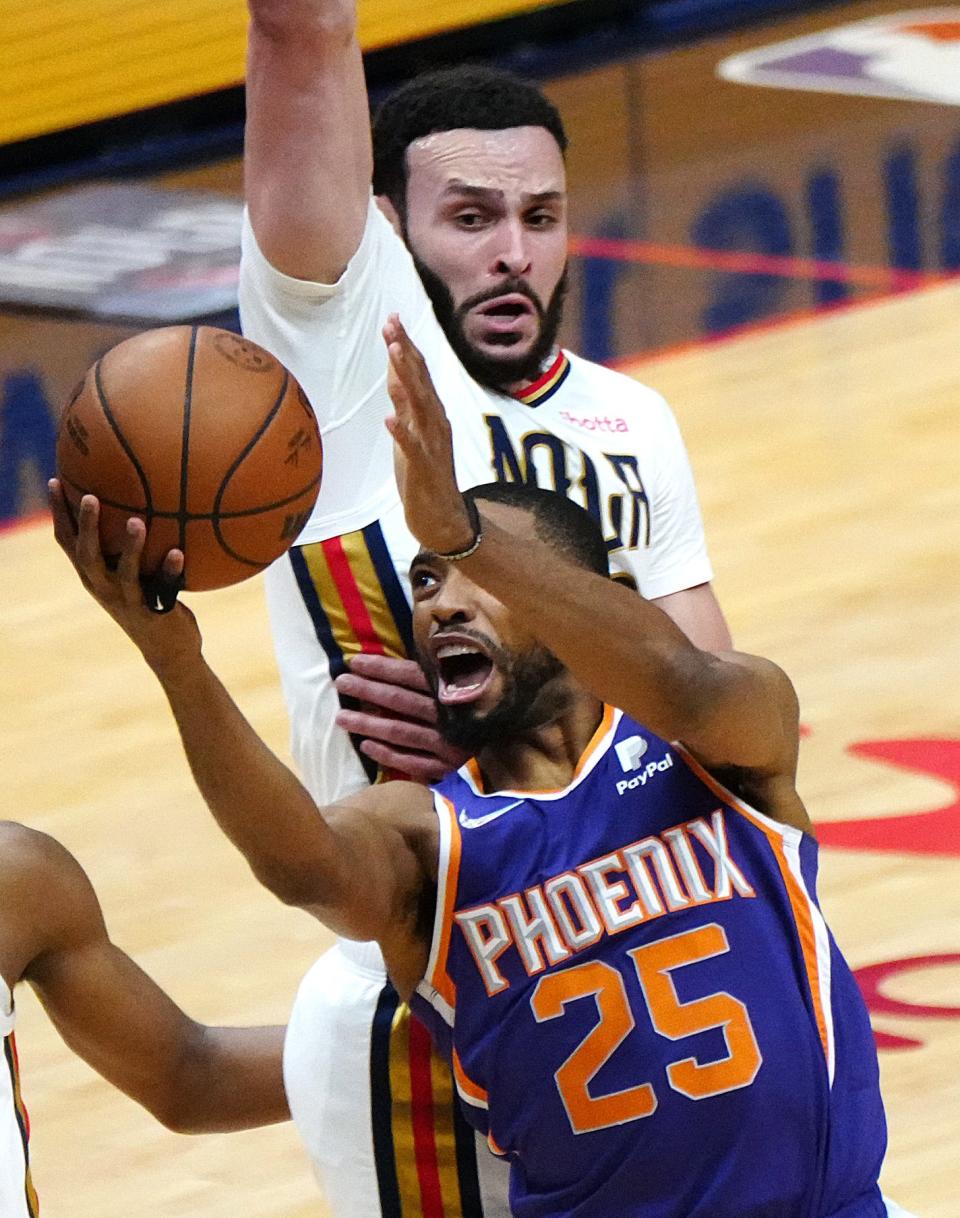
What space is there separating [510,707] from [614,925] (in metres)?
0.34

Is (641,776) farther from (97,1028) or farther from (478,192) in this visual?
(478,192)

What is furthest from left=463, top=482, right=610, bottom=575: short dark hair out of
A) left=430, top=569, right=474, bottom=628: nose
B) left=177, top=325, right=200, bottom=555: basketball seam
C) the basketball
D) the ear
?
the ear

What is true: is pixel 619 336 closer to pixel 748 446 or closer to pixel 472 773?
pixel 748 446

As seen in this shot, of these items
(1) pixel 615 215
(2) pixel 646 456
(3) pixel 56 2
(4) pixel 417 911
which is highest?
(2) pixel 646 456

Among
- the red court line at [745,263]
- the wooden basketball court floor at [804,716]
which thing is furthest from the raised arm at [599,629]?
the red court line at [745,263]

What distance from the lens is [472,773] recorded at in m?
3.68

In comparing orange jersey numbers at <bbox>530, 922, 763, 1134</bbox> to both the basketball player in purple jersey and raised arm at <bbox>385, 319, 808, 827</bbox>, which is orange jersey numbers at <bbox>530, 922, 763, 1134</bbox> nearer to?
the basketball player in purple jersey

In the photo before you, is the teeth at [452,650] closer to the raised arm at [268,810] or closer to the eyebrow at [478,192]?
the raised arm at [268,810]

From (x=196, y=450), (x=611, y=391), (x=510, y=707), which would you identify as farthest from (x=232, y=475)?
(x=611, y=391)

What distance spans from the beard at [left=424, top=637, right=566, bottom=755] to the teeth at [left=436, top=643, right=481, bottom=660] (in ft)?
0.09

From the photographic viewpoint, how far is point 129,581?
3.06 m

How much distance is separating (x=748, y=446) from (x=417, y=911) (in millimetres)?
5401

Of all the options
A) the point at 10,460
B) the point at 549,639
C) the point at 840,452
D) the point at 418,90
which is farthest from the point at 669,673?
the point at 10,460

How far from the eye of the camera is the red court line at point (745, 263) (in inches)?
411
